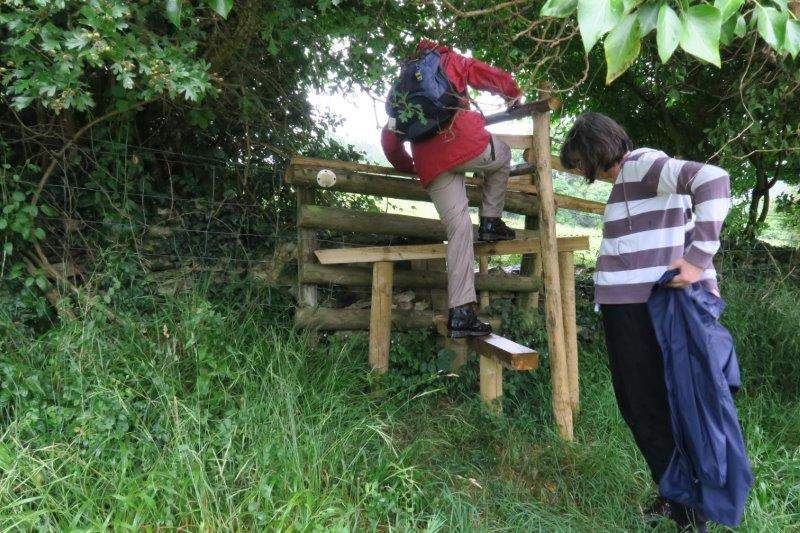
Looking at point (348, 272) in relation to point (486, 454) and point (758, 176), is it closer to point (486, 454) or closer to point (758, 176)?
point (486, 454)

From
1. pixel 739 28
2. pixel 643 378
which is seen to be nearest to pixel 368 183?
pixel 643 378

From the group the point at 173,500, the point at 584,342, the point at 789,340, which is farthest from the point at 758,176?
the point at 173,500

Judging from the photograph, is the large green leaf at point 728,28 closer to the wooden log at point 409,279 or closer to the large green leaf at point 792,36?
the large green leaf at point 792,36

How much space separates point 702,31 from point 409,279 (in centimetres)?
361

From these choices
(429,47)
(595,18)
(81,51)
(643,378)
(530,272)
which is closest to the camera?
(595,18)

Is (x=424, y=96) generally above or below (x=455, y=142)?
above

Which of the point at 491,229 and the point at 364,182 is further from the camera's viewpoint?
the point at 364,182

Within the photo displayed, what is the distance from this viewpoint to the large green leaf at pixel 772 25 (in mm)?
1203

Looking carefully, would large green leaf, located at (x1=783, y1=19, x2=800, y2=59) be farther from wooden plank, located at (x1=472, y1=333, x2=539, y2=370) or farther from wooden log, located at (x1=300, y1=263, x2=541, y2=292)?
wooden log, located at (x1=300, y1=263, x2=541, y2=292)

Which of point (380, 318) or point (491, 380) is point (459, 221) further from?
point (491, 380)

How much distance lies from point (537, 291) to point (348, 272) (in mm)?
1783

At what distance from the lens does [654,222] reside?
2428mm

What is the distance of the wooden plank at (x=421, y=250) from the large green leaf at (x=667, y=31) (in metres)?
2.68

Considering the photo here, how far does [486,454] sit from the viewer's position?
10.4 ft
